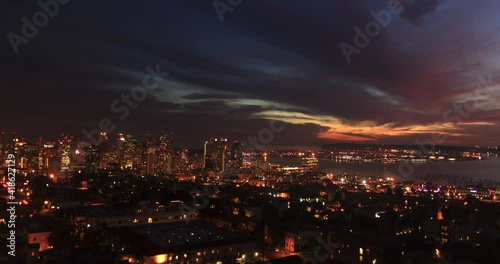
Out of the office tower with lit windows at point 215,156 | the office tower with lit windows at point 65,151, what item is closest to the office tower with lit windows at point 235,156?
the office tower with lit windows at point 215,156

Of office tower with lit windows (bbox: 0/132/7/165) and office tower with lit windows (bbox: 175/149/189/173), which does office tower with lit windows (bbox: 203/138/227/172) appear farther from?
office tower with lit windows (bbox: 0/132/7/165)

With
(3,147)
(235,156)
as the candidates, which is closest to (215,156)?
(235,156)

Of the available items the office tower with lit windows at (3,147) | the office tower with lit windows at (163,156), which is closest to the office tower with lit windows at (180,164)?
the office tower with lit windows at (163,156)

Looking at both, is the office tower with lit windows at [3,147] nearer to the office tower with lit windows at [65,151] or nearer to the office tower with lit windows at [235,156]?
the office tower with lit windows at [65,151]

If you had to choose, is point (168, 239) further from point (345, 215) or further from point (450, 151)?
point (450, 151)

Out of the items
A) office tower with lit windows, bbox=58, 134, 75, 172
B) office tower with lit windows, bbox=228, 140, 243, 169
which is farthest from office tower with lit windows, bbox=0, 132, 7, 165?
office tower with lit windows, bbox=228, 140, 243, 169

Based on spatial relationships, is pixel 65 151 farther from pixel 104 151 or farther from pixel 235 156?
pixel 235 156

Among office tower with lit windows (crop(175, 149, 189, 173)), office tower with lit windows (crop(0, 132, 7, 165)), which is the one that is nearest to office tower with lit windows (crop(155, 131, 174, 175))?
office tower with lit windows (crop(175, 149, 189, 173))

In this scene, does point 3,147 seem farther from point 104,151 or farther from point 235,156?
point 235,156

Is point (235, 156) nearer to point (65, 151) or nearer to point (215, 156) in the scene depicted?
point (215, 156)

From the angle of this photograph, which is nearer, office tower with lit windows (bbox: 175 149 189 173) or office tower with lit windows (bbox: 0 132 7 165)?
office tower with lit windows (bbox: 0 132 7 165)

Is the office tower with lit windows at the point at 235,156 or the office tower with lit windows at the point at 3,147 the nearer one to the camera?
the office tower with lit windows at the point at 3,147

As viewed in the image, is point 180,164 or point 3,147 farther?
point 180,164

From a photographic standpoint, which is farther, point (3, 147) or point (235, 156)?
point (235, 156)
